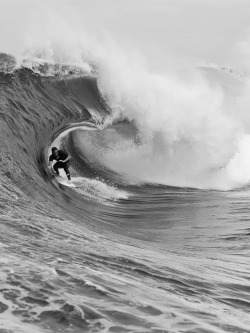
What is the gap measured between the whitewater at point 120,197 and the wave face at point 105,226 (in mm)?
31

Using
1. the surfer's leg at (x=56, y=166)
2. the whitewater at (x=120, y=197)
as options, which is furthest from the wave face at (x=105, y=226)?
the surfer's leg at (x=56, y=166)

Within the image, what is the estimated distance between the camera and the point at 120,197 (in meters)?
19.7

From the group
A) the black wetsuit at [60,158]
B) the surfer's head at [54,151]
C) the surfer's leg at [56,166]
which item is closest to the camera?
the surfer's head at [54,151]

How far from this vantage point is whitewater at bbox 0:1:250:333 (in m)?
7.24

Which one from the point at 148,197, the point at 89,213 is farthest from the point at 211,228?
the point at 148,197

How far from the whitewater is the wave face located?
0.03 m

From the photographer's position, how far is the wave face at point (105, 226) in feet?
23.2

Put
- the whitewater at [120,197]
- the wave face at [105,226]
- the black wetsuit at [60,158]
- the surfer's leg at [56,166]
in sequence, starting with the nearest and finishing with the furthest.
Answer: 1. the wave face at [105,226]
2. the whitewater at [120,197]
3. the black wetsuit at [60,158]
4. the surfer's leg at [56,166]

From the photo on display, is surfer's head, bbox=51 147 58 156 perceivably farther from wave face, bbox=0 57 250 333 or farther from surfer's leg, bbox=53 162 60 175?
wave face, bbox=0 57 250 333

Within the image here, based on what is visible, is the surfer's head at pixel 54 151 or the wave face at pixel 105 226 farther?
the surfer's head at pixel 54 151

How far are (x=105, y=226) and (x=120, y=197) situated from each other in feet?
13.9

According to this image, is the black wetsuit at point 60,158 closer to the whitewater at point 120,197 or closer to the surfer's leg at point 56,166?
the surfer's leg at point 56,166

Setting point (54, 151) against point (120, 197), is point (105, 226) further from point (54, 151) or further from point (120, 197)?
point (120, 197)

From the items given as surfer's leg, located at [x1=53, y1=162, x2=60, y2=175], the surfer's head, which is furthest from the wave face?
the surfer's head
